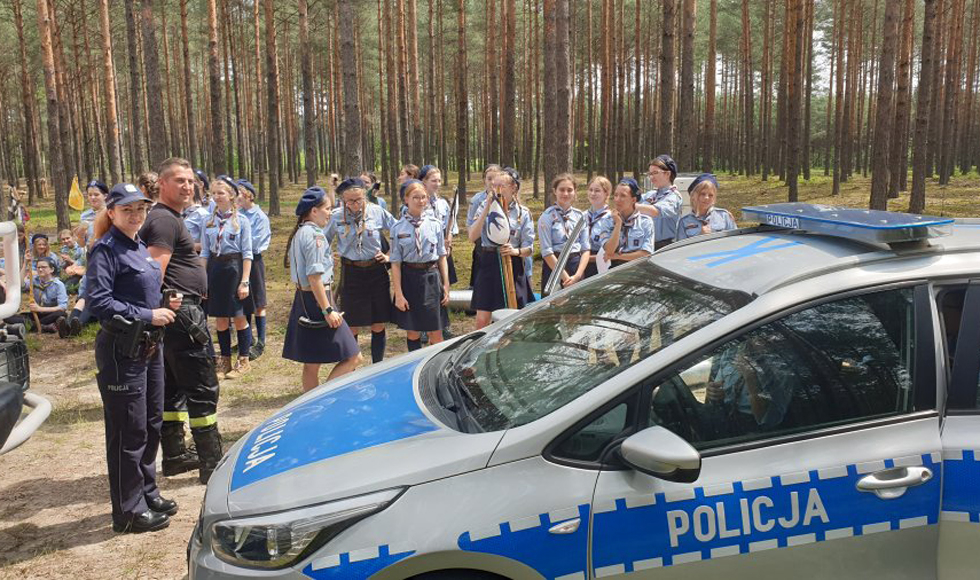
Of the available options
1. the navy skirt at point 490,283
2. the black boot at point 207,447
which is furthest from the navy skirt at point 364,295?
the black boot at point 207,447

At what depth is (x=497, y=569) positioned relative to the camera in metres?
2.29

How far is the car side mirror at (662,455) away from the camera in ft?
7.19

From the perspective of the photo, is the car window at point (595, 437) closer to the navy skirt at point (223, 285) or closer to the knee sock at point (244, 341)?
the navy skirt at point (223, 285)

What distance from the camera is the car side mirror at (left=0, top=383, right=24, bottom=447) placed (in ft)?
10.1

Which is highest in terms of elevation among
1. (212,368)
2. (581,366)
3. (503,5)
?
(503,5)

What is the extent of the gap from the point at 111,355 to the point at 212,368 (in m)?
0.85

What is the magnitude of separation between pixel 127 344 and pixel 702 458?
335 cm

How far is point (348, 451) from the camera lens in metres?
2.59

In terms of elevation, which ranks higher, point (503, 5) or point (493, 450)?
point (503, 5)

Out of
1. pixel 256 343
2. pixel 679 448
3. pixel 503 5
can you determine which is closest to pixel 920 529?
pixel 679 448

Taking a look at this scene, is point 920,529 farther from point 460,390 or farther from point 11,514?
point 11,514

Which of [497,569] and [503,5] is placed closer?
[497,569]

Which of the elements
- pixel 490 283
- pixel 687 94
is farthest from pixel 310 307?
pixel 687 94

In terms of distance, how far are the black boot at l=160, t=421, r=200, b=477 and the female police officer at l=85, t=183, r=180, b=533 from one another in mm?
730
